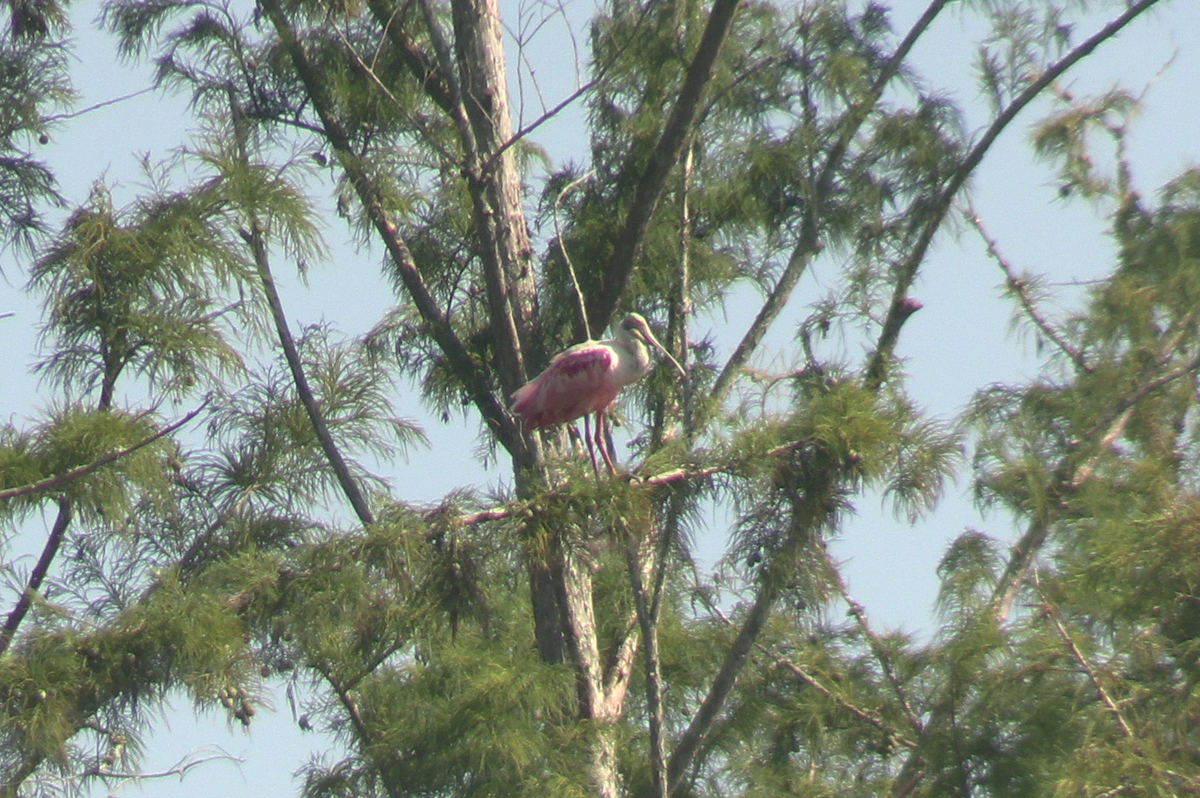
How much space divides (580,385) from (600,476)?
1.14m

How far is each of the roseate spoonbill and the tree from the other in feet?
0.66

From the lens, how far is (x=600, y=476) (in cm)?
529

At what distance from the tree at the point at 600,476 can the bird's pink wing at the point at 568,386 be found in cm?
23

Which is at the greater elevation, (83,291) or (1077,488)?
(83,291)

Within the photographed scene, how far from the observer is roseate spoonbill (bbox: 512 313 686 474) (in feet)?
20.9

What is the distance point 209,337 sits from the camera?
7031 mm

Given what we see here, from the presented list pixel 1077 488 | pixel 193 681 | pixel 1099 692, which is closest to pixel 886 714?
pixel 1077 488

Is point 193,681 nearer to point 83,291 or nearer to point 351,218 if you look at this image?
point 83,291

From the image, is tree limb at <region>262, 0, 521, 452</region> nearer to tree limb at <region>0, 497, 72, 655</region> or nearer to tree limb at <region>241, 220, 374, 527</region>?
tree limb at <region>241, 220, 374, 527</region>

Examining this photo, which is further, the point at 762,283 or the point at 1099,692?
the point at 762,283

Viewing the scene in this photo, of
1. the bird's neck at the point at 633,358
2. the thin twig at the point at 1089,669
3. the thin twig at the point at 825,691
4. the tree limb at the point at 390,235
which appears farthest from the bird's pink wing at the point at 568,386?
the thin twig at the point at 1089,669

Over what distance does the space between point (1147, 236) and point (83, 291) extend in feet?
14.0

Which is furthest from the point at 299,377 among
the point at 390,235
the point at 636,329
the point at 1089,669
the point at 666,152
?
the point at 1089,669

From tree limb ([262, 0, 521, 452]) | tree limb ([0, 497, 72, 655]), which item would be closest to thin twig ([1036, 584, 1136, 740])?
tree limb ([262, 0, 521, 452])
